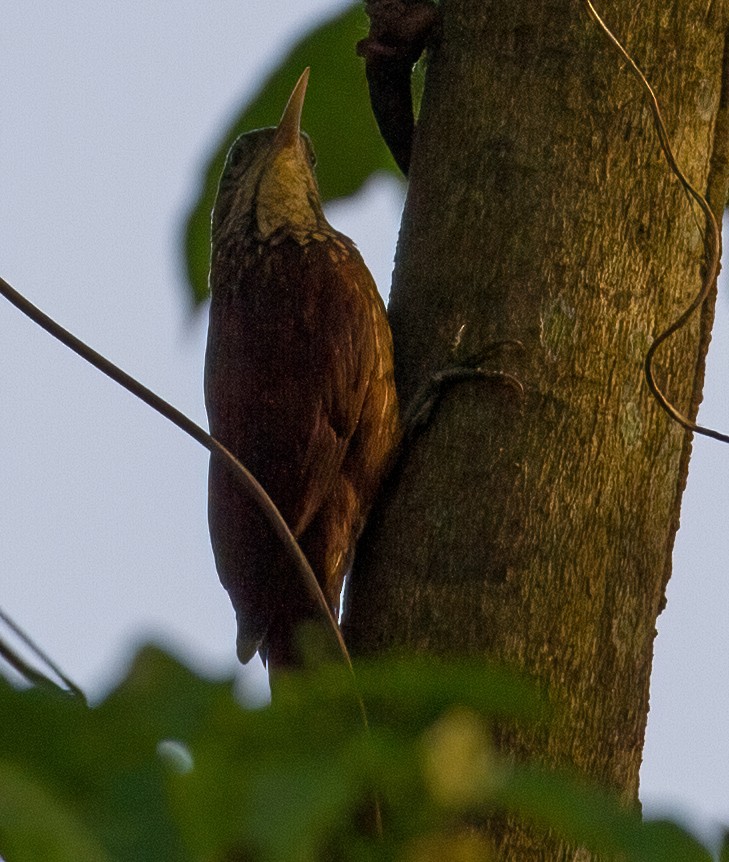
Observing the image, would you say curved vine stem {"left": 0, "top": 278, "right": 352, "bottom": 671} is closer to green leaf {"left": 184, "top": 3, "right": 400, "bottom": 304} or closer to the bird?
the bird

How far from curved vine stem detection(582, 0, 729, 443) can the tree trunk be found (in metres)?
0.02

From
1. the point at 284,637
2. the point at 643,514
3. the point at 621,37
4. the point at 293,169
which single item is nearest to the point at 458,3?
the point at 621,37

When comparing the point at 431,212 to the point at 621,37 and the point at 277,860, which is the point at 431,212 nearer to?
the point at 621,37

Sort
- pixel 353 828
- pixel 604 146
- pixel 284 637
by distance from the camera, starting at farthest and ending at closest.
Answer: pixel 284 637 < pixel 604 146 < pixel 353 828

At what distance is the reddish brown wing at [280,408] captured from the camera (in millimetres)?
2402

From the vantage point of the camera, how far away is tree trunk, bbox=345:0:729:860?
193 centimetres

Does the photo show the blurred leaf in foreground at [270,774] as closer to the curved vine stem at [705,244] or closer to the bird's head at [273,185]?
the curved vine stem at [705,244]

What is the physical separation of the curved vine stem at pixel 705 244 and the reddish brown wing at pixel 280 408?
568 millimetres

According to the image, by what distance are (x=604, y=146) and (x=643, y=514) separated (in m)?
0.65

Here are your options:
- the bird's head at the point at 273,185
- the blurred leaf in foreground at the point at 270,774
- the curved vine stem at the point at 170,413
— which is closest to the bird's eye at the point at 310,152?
the bird's head at the point at 273,185

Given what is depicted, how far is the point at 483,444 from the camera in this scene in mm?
2094

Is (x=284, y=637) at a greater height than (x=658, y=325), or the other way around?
(x=658, y=325)

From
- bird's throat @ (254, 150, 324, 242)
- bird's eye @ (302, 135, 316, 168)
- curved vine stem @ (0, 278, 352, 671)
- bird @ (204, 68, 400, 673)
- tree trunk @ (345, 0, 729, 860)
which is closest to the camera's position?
curved vine stem @ (0, 278, 352, 671)

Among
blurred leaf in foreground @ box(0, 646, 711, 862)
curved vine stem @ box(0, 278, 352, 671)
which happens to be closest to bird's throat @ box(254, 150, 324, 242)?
A: curved vine stem @ box(0, 278, 352, 671)
